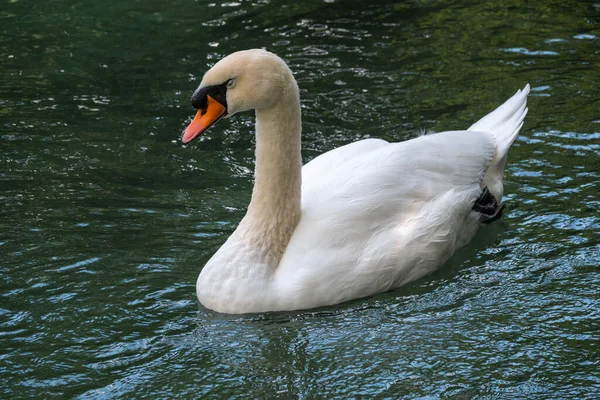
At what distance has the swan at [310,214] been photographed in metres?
6.59

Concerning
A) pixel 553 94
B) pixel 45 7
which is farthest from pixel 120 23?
pixel 553 94

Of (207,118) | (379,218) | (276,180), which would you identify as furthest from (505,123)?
(207,118)

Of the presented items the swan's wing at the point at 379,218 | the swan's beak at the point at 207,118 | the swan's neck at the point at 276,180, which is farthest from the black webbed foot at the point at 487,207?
the swan's beak at the point at 207,118

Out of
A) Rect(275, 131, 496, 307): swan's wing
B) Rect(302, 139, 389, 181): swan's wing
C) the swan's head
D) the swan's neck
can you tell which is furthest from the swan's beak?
Rect(302, 139, 389, 181): swan's wing

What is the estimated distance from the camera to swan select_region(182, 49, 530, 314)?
6.59 metres

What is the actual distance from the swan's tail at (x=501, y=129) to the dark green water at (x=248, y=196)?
297mm

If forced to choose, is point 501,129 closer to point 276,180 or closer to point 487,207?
point 487,207

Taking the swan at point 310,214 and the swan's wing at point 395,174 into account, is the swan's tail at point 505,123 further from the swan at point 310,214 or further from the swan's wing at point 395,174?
the swan at point 310,214

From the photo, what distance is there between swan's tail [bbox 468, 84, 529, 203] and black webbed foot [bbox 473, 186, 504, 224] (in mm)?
141

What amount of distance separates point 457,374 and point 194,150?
4451mm

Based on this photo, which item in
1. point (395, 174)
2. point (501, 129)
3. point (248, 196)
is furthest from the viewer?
point (248, 196)

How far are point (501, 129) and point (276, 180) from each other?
2.26 m

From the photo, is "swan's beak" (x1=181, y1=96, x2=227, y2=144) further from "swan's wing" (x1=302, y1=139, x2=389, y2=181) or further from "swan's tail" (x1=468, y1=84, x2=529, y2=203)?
"swan's tail" (x1=468, y1=84, x2=529, y2=203)

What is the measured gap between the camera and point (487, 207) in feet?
25.1
